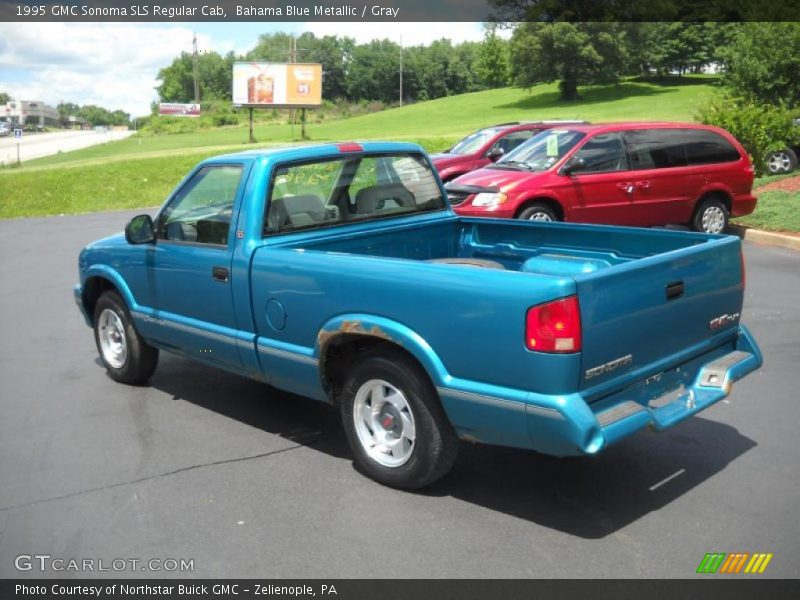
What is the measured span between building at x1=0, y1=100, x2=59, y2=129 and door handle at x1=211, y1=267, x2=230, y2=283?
119885 millimetres

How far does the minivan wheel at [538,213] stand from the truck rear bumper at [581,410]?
22.6 ft

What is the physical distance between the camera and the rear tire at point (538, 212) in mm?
11703

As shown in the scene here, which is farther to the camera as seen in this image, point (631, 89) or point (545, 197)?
point (631, 89)

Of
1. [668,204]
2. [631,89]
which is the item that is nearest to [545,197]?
[668,204]

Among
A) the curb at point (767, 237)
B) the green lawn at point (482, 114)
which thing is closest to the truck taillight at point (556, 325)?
the curb at point (767, 237)

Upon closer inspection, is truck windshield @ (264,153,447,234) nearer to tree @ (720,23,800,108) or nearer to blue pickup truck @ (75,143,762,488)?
blue pickup truck @ (75,143,762,488)

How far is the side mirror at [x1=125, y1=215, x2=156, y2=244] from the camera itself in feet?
20.7

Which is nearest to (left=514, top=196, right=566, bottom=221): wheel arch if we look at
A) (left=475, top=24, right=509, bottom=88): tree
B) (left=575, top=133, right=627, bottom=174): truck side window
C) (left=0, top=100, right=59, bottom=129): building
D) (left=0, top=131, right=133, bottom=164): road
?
(left=575, top=133, right=627, bottom=174): truck side window

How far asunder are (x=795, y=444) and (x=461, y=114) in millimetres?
66484

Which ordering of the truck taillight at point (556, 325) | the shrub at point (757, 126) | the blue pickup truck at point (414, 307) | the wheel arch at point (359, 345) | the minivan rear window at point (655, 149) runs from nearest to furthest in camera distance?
the truck taillight at point (556, 325), the blue pickup truck at point (414, 307), the wheel arch at point (359, 345), the minivan rear window at point (655, 149), the shrub at point (757, 126)

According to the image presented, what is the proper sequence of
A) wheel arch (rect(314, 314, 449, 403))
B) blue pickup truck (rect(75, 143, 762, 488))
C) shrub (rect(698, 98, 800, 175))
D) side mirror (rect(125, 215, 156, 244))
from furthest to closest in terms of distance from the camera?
shrub (rect(698, 98, 800, 175)) → side mirror (rect(125, 215, 156, 244)) → wheel arch (rect(314, 314, 449, 403)) → blue pickup truck (rect(75, 143, 762, 488))
